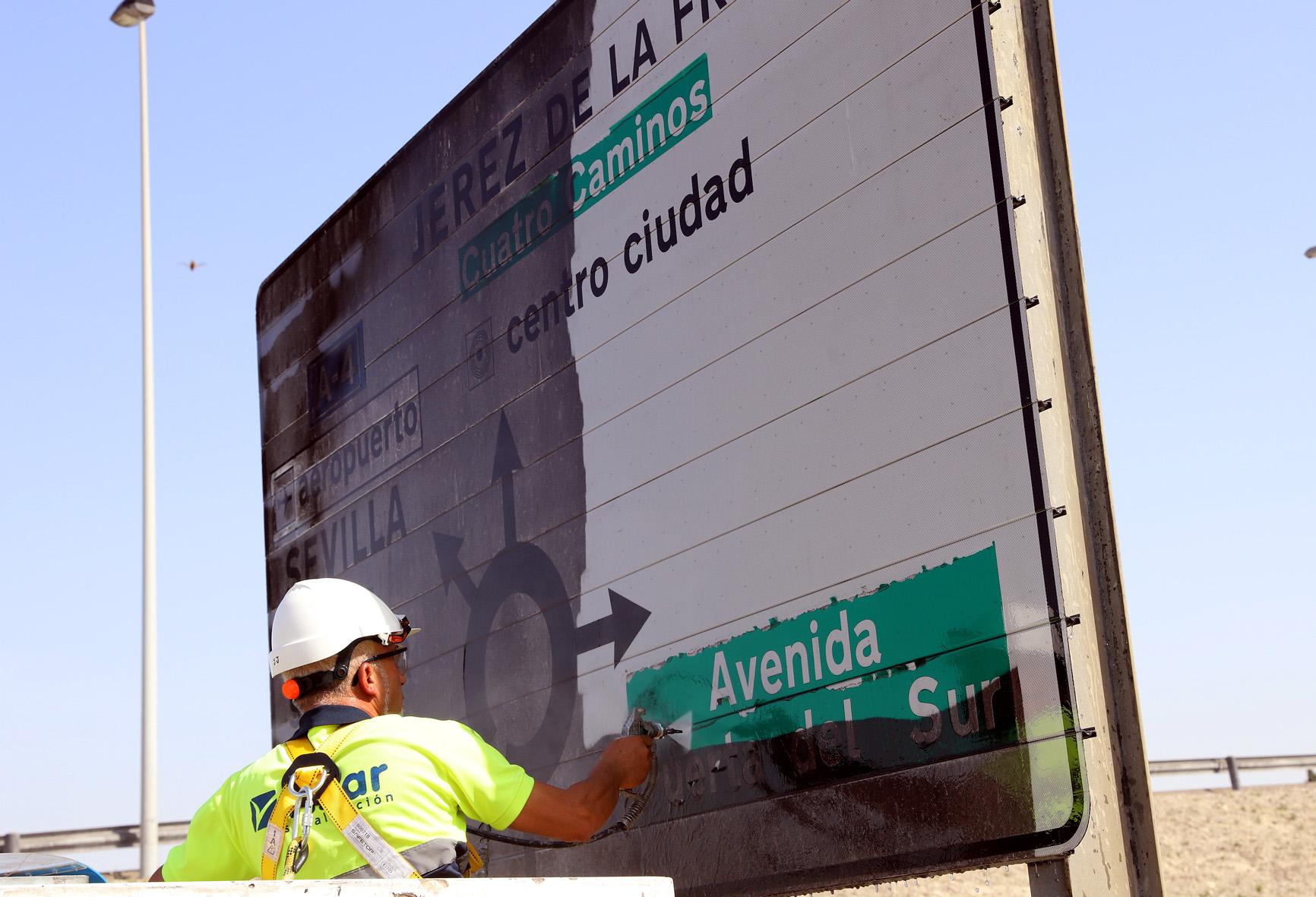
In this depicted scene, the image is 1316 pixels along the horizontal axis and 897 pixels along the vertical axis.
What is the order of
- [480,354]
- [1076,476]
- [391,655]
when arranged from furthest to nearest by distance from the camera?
[480,354], [391,655], [1076,476]

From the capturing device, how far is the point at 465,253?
499 centimetres

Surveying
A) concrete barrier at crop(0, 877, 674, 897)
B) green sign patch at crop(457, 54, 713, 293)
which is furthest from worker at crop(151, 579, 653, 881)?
green sign patch at crop(457, 54, 713, 293)

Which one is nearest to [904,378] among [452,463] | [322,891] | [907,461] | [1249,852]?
[907,461]

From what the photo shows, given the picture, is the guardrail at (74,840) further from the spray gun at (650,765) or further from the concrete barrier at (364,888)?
the concrete barrier at (364,888)

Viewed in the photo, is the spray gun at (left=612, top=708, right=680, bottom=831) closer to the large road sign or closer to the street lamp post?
the large road sign

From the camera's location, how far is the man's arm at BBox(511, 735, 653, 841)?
11.2 ft

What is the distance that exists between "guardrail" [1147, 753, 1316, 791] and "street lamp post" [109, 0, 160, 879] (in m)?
13.6

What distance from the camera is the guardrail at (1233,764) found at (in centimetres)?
2100

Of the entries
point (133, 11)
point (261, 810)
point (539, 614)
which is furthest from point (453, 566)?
point (133, 11)

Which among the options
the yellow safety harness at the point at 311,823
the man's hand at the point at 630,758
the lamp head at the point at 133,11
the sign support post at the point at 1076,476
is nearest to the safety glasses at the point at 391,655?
the yellow safety harness at the point at 311,823

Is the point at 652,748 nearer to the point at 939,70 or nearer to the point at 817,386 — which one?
the point at 817,386

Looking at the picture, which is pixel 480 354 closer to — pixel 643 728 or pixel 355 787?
pixel 643 728

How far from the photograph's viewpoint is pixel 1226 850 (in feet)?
67.3

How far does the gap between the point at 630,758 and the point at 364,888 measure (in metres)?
1.74
